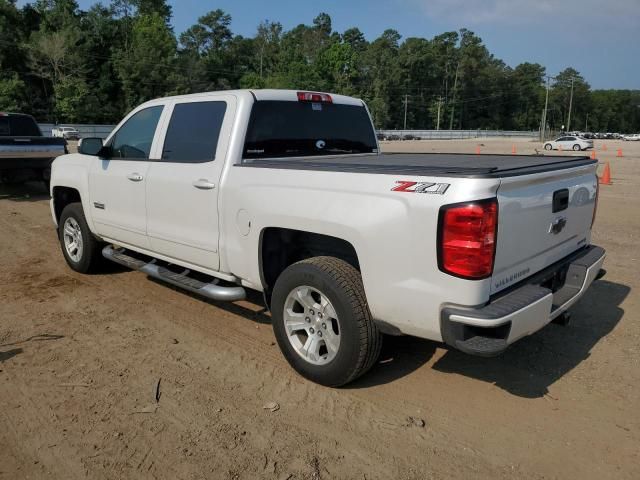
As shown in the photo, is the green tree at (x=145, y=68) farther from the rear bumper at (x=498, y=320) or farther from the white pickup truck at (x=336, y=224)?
the rear bumper at (x=498, y=320)

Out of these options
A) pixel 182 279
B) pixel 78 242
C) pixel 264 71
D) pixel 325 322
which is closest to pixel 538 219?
pixel 325 322

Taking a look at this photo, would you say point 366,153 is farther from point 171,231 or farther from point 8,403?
point 8,403

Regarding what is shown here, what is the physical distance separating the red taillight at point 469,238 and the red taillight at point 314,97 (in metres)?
2.25

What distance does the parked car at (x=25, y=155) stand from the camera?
1137 centimetres

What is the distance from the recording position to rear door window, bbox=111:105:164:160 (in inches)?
187

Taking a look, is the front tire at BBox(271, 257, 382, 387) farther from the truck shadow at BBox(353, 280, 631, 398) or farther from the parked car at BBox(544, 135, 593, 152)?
the parked car at BBox(544, 135, 593, 152)

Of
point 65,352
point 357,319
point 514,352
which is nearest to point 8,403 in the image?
point 65,352

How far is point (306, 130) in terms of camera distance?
14.9 ft

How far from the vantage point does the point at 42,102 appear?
71.2 metres

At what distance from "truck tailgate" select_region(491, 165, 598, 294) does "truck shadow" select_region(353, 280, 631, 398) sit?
0.81 m

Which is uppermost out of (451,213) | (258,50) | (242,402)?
(258,50)

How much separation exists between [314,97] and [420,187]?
7.05ft

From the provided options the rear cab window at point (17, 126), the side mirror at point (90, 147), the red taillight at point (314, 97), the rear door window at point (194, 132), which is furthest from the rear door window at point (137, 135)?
the rear cab window at point (17, 126)

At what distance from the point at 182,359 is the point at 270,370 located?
2.34 feet
